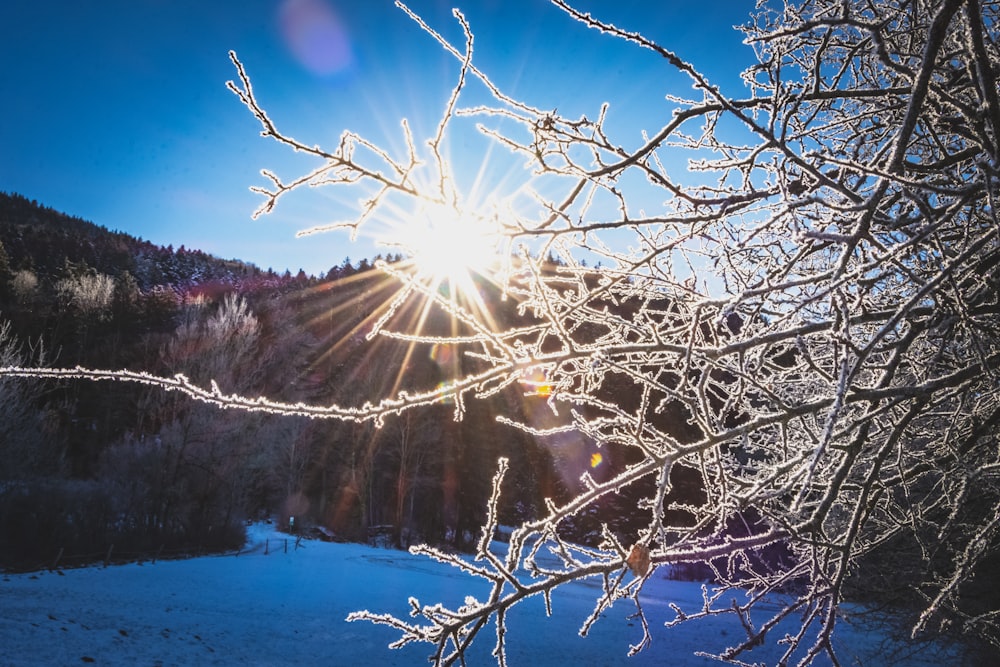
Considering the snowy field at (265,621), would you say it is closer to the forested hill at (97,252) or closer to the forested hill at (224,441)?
the forested hill at (224,441)

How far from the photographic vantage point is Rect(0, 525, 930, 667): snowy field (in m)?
8.90

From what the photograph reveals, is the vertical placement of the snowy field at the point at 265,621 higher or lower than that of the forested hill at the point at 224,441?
lower

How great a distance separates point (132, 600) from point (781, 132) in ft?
49.5

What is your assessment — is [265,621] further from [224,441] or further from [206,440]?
[224,441]

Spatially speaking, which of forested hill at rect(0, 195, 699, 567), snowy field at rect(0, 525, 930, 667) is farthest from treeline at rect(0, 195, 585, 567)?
snowy field at rect(0, 525, 930, 667)

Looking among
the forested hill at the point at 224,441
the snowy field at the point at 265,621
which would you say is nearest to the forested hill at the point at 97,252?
the forested hill at the point at 224,441

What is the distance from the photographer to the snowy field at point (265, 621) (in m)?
8.90

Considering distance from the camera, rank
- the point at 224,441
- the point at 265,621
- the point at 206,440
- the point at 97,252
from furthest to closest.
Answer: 1. the point at 97,252
2. the point at 224,441
3. the point at 206,440
4. the point at 265,621

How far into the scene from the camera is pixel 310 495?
37250mm

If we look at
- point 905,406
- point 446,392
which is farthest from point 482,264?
point 905,406

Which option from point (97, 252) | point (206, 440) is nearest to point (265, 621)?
point (206, 440)

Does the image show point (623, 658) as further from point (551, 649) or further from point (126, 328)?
point (126, 328)

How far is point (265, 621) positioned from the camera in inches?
480

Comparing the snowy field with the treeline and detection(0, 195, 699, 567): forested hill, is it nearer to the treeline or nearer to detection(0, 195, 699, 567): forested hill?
the treeline
